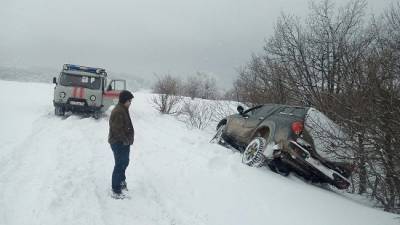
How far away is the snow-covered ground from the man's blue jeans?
0.27 meters

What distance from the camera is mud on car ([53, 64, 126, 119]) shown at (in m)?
15.3

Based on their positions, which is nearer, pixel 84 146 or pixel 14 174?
pixel 14 174

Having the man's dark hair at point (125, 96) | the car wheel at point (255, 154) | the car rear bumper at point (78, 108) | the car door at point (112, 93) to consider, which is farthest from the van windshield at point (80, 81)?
the man's dark hair at point (125, 96)

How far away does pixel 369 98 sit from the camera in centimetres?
585

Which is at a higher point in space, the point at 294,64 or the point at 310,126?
the point at 294,64

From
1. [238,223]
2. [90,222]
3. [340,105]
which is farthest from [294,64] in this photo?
[90,222]

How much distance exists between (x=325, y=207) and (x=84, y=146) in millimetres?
5657

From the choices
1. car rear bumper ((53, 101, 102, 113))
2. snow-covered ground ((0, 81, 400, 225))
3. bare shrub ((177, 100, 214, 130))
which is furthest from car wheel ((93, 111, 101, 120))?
→ snow-covered ground ((0, 81, 400, 225))

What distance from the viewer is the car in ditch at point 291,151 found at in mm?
7434

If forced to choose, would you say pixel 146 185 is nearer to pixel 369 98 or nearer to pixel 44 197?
pixel 44 197

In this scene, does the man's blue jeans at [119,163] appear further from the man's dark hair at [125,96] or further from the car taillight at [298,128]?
the car taillight at [298,128]

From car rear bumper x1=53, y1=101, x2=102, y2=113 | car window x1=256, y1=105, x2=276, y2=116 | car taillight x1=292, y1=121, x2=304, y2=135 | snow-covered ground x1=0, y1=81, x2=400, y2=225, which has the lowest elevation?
snow-covered ground x1=0, y1=81, x2=400, y2=225

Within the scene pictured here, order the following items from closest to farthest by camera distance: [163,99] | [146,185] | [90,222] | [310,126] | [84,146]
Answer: [90,222] < [146,185] < [310,126] < [84,146] < [163,99]

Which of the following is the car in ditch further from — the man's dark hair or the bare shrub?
the bare shrub
